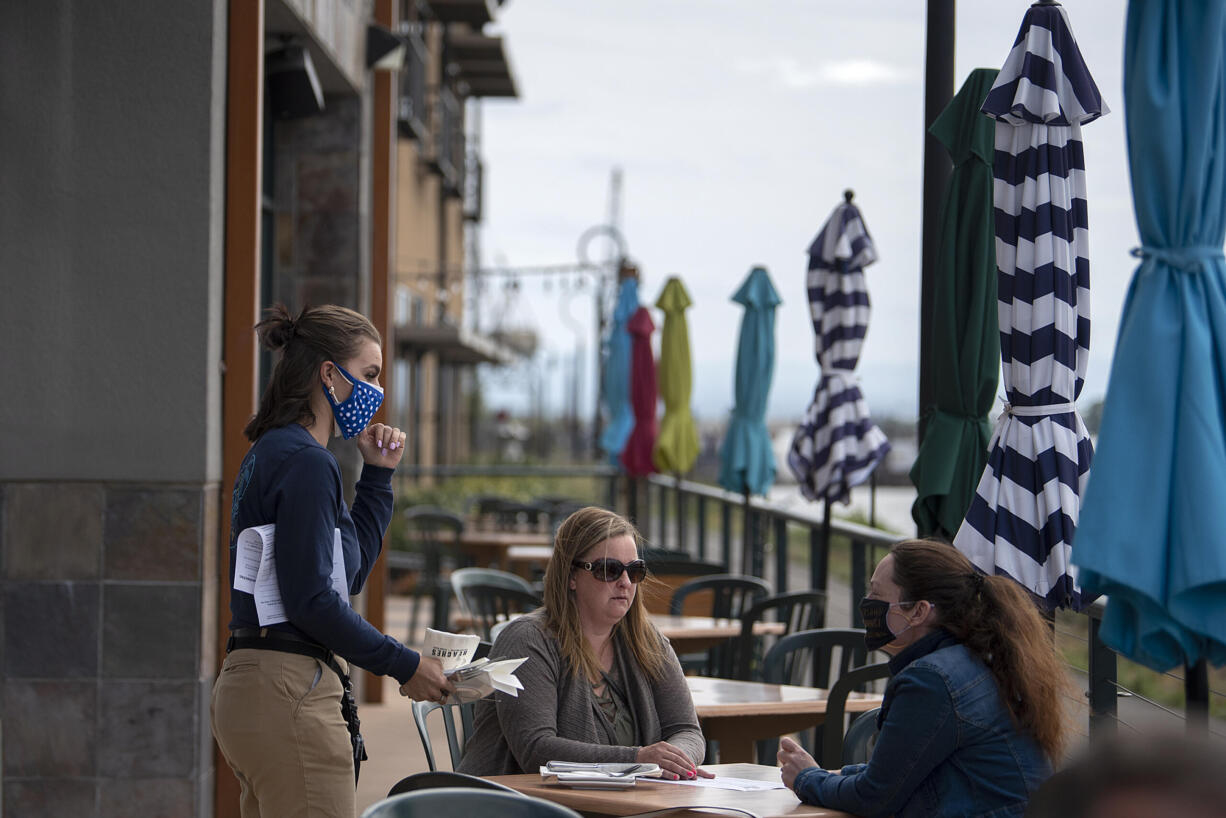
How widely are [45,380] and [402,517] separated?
25.0 feet

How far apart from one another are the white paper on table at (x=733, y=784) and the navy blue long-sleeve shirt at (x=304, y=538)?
29.9 inches

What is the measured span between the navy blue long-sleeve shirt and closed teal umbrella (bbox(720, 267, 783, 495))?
206 inches

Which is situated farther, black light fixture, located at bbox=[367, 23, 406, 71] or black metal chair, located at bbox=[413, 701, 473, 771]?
black light fixture, located at bbox=[367, 23, 406, 71]

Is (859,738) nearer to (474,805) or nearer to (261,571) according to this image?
(474,805)

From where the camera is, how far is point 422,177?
61.2 feet

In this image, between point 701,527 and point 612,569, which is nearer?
point 612,569

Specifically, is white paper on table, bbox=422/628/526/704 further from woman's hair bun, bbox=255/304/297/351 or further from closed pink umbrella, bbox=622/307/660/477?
closed pink umbrella, bbox=622/307/660/477

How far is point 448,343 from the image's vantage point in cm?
1828

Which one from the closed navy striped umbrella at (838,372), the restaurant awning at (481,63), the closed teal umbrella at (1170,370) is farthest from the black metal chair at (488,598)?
the restaurant awning at (481,63)

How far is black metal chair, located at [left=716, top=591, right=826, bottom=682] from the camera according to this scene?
5.35 m

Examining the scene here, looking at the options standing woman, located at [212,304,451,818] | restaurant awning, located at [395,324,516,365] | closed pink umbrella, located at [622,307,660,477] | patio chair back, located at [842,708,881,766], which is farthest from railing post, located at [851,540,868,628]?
restaurant awning, located at [395,324,516,365]

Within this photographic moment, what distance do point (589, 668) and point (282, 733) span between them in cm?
104

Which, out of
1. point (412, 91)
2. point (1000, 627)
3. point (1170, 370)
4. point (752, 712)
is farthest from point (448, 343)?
point (1170, 370)

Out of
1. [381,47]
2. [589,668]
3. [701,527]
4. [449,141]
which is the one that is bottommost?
[701,527]
